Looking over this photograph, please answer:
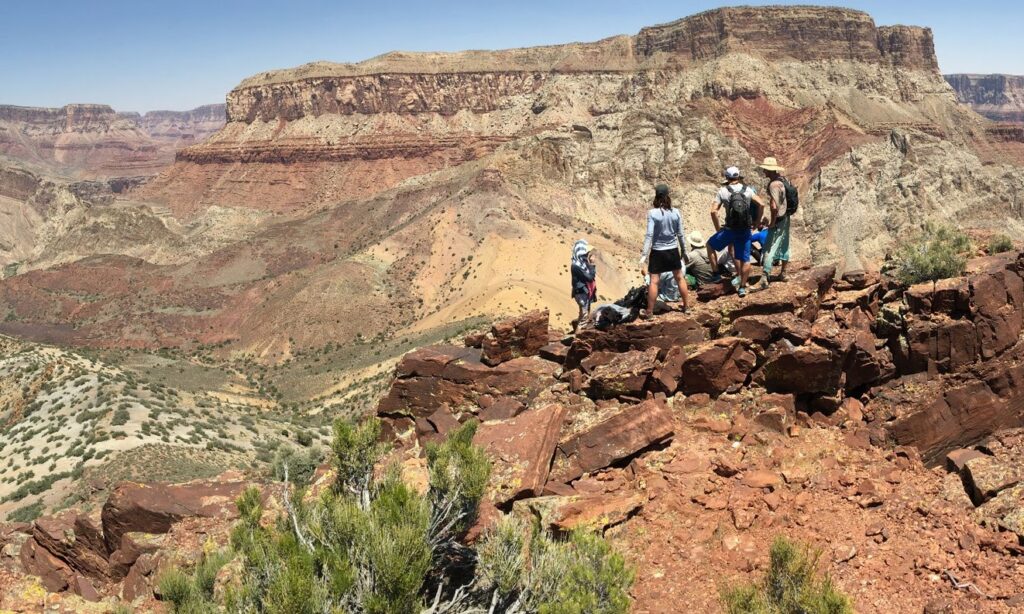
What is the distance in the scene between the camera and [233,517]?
12.4 meters

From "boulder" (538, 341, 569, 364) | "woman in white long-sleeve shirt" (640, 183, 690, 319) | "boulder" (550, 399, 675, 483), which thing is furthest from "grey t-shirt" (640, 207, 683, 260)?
"boulder" (550, 399, 675, 483)

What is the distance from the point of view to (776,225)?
1209cm

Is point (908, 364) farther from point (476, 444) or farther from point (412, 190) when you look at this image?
point (412, 190)

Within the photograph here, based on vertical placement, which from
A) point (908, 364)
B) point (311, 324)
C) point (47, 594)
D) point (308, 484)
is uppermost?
point (908, 364)

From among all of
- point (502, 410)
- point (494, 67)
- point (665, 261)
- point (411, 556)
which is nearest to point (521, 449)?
point (502, 410)

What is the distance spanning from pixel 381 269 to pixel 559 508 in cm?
4982

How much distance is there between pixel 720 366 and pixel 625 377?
1.36 m

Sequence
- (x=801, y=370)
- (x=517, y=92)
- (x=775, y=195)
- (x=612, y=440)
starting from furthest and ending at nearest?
(x=517, y=92) < (x=775, y=195) < (x=801, y=370) < (x=612, y=440)

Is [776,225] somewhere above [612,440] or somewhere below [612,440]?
above

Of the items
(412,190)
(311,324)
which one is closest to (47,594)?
(311,324)

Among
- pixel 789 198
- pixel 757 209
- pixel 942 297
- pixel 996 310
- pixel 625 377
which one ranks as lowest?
pixel 625 377

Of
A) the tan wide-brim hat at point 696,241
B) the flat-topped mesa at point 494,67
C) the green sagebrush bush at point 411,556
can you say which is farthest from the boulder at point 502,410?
the flat-topped mesa at point 494,67

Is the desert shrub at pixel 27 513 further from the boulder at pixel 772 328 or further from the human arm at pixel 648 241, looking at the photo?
the boulder at pixel 772 328

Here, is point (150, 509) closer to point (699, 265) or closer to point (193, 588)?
point (193, 588)
